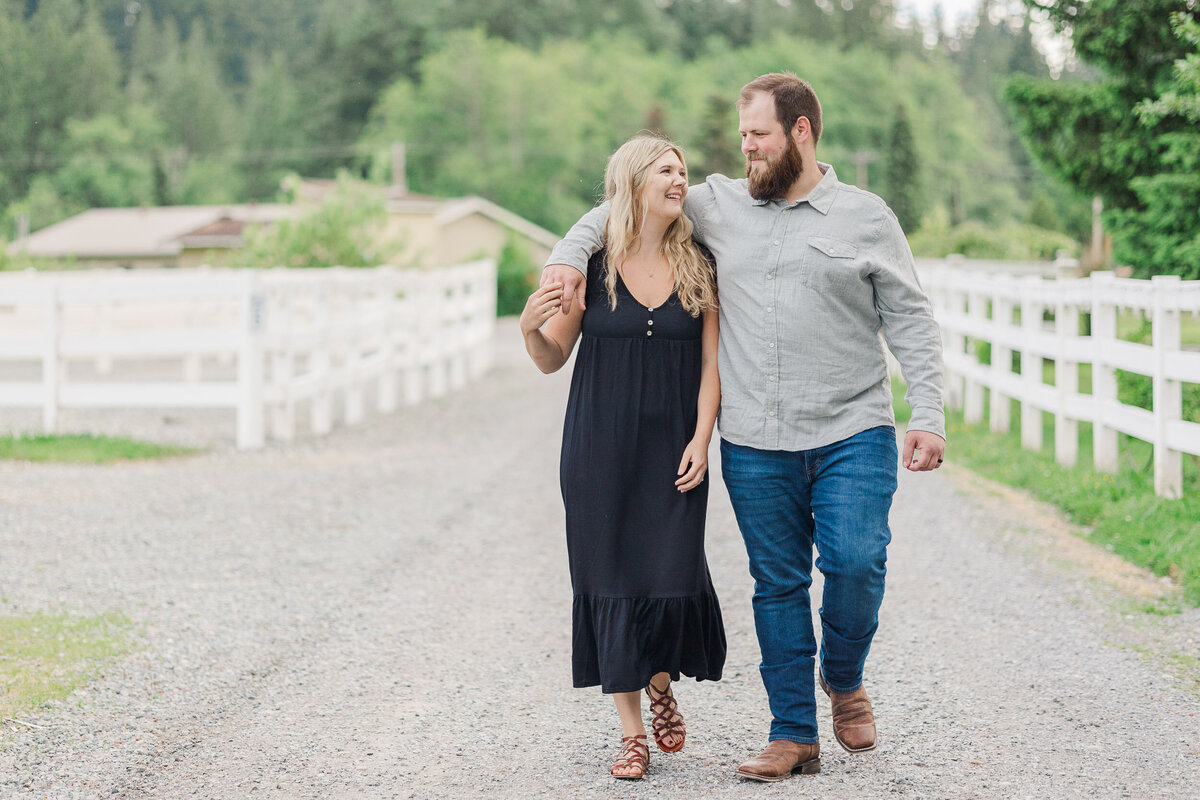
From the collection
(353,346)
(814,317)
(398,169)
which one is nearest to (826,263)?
(814,317)

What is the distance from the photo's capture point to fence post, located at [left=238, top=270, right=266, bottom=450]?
1102 cm

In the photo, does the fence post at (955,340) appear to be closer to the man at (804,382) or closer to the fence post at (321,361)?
the fence post at (321,361)

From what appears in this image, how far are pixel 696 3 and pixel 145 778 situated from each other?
369ft

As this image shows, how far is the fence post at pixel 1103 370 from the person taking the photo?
318 inches

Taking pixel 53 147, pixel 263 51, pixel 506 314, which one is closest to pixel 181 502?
pixel 506 314

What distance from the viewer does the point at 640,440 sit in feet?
12.6

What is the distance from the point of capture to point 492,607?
19.3 ft

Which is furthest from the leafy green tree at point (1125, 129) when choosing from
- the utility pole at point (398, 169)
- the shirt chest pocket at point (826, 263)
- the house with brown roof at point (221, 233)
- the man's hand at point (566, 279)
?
the utility pole at point (398, 169)

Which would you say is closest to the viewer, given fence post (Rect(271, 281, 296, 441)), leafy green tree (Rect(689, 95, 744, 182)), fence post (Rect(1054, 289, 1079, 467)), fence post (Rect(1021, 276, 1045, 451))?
fence post (Rect(1054, 289, 1079, 467))

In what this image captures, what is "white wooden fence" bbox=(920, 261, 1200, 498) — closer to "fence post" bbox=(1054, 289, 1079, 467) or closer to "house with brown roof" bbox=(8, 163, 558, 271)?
"fence post" bbox=(1054, 289, 1079, 467)

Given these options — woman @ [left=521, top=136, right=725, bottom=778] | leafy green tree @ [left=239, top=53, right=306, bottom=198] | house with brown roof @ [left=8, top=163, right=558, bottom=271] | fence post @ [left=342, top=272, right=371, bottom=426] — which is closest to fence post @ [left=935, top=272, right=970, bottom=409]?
fence post @ [left=342, top=272, right=371, bottom=426]

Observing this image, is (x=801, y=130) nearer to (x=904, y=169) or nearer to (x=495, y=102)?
(x=495, y=102)

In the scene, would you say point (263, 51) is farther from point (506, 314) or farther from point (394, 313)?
point (394, 313)

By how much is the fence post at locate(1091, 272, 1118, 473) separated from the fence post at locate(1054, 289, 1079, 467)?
60cm
